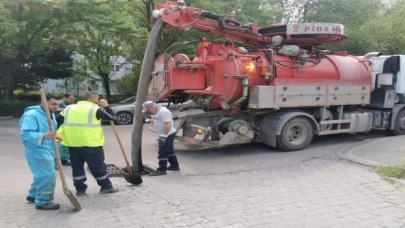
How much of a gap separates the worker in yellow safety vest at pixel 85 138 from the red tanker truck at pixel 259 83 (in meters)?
2.87

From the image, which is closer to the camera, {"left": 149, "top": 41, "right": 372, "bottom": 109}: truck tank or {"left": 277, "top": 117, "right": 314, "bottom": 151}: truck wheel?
{"left": 149, "top": 41, "right": 372, "bottom": 109}: truck tank

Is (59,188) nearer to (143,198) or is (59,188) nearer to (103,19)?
(143,198)

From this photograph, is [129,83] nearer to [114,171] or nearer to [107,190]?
[114,171]

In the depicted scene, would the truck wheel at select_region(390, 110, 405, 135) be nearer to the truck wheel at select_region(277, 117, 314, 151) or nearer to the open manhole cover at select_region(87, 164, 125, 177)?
the truck wheel at select_region(277, 117, 314, 151)


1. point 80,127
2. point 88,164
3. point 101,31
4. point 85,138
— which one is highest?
point 101,31

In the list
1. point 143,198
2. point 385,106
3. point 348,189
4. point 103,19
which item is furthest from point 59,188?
point 103,19

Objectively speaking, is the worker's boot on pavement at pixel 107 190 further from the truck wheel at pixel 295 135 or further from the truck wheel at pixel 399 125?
the truck wheel at pixel 399 125

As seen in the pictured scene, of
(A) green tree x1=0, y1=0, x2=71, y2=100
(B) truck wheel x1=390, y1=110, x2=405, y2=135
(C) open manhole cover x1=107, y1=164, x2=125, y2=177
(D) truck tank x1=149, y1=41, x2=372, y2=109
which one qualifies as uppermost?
(A) green tree x1=0, y1=0, x2=71, y2=100

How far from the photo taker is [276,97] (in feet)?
28.0

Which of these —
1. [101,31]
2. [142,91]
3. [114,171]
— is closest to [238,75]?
[142,91]

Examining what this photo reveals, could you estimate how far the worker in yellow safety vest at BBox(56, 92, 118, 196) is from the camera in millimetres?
5094

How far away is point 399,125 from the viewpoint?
10.8 metres

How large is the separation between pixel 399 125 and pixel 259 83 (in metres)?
4.92

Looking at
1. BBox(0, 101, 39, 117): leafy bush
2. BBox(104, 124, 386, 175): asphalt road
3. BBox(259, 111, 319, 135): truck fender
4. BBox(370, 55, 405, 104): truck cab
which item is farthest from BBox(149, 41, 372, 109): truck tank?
BBox(0, 101, 39, 117): leafy bush
